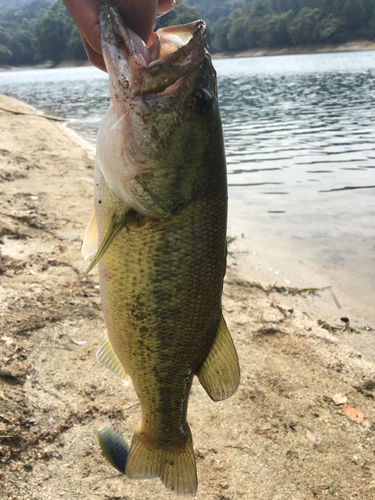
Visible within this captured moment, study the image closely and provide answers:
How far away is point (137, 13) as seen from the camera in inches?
68.8

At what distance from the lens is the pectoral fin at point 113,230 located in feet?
5.50

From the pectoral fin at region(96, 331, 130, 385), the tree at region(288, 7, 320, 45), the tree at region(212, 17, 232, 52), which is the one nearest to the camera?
the pectoral fin at region(96, 331, 130, 385)

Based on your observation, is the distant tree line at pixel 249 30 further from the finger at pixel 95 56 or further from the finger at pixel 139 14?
the finger at pixel 139 14

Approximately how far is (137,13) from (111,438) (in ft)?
7.55

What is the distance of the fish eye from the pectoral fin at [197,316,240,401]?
102 cm

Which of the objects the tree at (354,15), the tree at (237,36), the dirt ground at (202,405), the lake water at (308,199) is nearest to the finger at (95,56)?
the dirt ground at (202,405)

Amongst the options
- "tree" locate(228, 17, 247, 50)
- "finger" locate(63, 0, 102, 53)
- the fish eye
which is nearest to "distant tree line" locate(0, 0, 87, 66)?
"tree" locate(228, 17, 247, 50)

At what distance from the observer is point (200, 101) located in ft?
5.88

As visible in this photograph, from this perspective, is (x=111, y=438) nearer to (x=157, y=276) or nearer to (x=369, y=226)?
(x=157, y=276)

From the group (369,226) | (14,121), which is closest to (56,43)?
(14,121)

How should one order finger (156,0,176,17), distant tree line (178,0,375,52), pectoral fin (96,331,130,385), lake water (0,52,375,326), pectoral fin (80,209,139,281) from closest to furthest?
pectoral fin (80,209,139,281) → finger (156,0,176,17) → pectoral fin (96,331,130,385) → lake water (0,52,375,326) → distant tree line (178,0,375,52)

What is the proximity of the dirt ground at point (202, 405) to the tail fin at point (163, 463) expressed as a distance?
484 mm

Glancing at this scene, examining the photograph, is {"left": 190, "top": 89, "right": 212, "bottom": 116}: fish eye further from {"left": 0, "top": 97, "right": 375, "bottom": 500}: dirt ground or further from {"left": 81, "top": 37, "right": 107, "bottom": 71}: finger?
{"left": 0, "top": 97, "right": 375, "bottom": 500}: dirt ground

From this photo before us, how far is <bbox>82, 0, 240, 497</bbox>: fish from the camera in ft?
5.68
